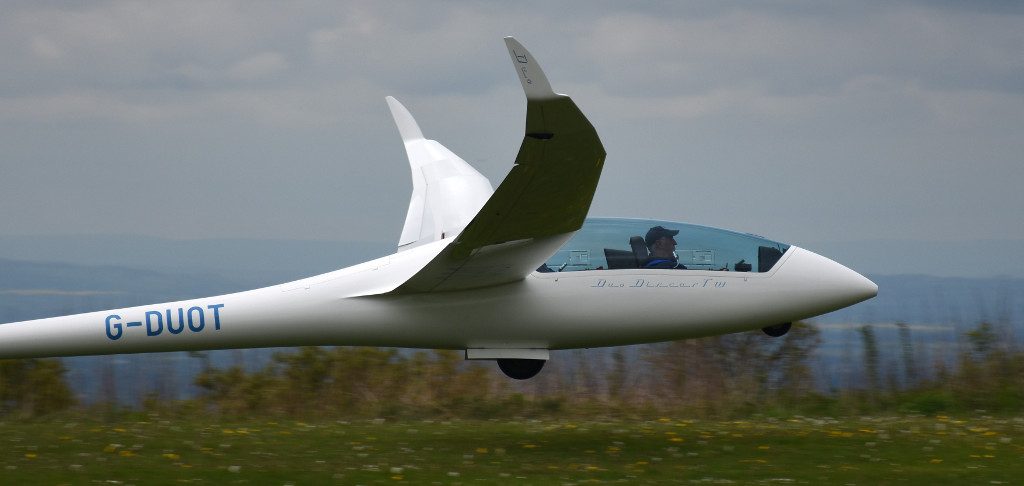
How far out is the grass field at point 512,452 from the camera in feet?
33.6

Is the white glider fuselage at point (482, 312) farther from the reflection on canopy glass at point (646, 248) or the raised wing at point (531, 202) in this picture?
the raised wing at point (531, 202)

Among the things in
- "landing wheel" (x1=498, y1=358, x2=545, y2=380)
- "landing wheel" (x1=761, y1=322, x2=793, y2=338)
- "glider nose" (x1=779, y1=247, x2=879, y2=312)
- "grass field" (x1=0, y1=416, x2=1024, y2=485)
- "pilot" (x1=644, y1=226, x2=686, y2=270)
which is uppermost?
"pilot" (x1=644, y1=226, x2=686, y2=270)

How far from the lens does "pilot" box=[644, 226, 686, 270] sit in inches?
455

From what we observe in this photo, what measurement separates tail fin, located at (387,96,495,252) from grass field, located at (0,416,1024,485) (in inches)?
92.6

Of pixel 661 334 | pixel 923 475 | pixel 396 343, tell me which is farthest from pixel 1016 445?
pixel 396 343

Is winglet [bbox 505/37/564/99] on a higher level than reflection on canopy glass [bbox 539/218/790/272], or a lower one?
higher

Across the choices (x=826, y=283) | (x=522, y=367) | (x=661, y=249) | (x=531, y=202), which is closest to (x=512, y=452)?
(x=522, y=367)

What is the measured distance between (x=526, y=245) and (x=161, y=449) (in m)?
4.16

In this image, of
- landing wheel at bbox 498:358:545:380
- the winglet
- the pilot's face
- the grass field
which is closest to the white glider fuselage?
the pilot's face

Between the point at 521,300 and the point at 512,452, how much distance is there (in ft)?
5.18

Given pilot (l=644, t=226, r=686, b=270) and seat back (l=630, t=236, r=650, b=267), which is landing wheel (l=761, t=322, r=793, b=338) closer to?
pilot (l=644, t=226, r=686, b=270)

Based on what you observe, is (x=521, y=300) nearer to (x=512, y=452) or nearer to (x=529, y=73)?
(x=512, y=452)

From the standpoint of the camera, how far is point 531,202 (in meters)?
10.1

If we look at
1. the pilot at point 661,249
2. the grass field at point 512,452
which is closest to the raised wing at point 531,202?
the pilot at point 661,249
